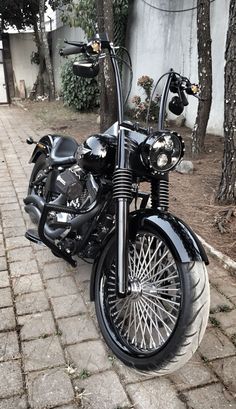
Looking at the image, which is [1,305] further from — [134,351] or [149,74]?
[149,74]

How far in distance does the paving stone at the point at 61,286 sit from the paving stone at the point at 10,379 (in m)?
0.66

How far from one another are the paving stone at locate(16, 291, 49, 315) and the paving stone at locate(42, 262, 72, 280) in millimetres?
234

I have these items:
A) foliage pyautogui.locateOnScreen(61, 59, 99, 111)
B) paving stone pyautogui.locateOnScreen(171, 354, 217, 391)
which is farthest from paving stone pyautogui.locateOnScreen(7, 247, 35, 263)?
foliage pyautogui.locateOnScreen(61, 59, 99, 111)

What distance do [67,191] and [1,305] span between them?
86 cm

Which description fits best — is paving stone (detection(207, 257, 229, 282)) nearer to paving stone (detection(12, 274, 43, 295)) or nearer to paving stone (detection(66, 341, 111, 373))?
paving stone (detection(66, 341, 111, 373))

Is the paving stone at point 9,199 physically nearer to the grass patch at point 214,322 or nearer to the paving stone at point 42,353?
the paving stone at point 42,353

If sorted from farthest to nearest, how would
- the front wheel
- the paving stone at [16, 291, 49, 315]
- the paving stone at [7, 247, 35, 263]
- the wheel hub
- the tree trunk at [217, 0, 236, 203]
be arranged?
the tree trunk at [217, 0, 236, 203], the paving stone at [7, 247, 35, 263], the paving stone at [16, 291, 49, 315], the wheel hub, the front wheel

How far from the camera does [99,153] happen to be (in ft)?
7.02

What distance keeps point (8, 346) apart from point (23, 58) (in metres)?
15.1

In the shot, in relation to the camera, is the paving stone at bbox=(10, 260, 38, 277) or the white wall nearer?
the paving stone at bbox=(10, 260, 38, 277)

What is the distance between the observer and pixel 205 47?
17.3ft

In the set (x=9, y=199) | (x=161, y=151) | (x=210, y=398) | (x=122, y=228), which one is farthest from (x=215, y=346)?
(x=9, y=199)

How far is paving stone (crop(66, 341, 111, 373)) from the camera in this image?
6.78 feet

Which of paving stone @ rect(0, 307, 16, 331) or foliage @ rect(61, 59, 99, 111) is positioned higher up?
foliage @ rect(61, 59, 99, 111)
